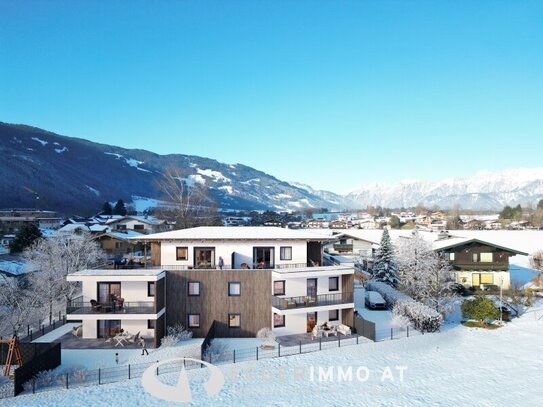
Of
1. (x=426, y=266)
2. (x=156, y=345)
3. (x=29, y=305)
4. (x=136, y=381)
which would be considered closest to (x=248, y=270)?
(x=156, y=345)

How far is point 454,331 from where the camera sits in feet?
92.2

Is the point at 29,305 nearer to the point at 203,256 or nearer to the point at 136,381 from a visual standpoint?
the point at 203,256

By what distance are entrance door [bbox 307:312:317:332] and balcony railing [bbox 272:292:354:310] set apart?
119 centimetres

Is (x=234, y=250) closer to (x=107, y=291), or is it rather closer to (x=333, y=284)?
(x=333, y=284)

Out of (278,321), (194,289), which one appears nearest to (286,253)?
(278,321)

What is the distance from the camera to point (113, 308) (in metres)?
24.6

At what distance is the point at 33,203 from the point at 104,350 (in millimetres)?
136306

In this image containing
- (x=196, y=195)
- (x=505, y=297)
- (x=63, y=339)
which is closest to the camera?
(x=63, y=339)

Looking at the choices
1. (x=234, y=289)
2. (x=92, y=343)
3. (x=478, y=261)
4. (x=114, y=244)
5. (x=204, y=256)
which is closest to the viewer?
(x=92, y=343)

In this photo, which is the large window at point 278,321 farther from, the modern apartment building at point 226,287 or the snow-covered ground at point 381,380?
the snow-covered ground at point 381,380

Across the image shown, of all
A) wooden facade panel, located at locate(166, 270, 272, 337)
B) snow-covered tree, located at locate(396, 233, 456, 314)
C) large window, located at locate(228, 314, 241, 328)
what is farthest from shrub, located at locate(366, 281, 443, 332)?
large window, located at locate(228, 314, 241, 328)

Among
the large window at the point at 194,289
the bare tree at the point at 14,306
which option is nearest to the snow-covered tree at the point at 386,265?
the large window at the point at 194,289

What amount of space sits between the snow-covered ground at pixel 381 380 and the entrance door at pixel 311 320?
142 inches

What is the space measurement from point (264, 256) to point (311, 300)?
449cm
